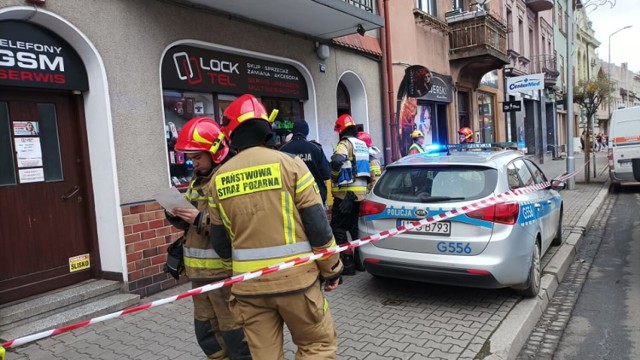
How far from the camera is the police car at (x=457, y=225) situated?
168 inches

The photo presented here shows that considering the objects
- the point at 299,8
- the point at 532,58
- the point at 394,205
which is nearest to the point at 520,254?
the point at 394,205

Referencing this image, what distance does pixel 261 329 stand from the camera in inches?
98.9

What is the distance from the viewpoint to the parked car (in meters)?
12.1

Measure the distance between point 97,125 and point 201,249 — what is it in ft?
9.17

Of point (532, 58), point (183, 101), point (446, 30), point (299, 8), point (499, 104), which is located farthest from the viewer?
point (532, 58)

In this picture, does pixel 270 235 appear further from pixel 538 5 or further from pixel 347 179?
pixel 538 5

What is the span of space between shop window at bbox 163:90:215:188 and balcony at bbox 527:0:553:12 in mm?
20949

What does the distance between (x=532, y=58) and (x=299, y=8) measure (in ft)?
65.6

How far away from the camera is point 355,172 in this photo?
5816 mm

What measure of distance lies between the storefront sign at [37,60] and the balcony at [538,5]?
22.5m

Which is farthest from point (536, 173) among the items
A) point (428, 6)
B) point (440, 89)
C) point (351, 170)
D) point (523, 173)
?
point (428, 6)

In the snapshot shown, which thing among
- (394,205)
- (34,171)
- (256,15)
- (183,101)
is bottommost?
(394,205)

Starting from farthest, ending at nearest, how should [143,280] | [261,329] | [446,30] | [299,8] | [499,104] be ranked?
[499,104] → [446,30] → [299,8] → [143,280] → [261,329]

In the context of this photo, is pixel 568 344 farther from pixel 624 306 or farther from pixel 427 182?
pixel 427 182
